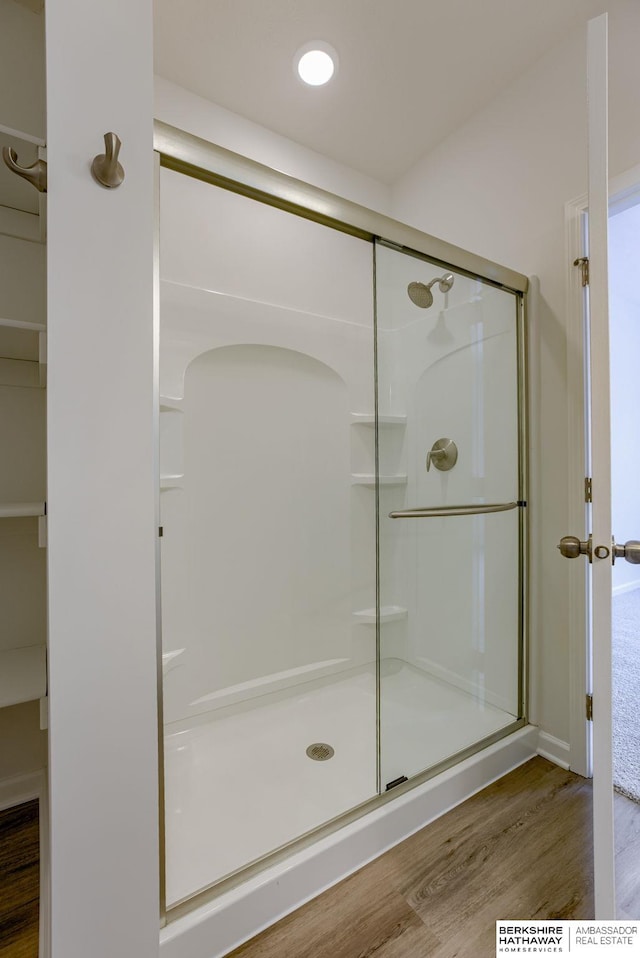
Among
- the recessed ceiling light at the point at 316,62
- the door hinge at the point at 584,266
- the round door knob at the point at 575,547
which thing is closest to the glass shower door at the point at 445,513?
the door hinge at the point at 584,266

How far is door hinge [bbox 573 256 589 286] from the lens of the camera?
5.28ft

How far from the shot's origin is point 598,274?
963mm

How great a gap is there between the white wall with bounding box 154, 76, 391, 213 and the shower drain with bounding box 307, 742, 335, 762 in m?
2.60

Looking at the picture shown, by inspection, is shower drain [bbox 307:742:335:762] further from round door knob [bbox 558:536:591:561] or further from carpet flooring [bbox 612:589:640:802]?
round door knob [bbox 558:536:591:561]

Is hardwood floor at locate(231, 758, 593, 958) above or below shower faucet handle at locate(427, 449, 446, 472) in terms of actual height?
below

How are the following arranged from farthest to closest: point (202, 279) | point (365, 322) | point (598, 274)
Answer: point (365, 322), point (202, 279), point (598, 274)

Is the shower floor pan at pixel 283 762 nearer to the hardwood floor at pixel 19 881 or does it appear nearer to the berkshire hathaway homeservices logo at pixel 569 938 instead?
the hardwood floor at pixel 19 881

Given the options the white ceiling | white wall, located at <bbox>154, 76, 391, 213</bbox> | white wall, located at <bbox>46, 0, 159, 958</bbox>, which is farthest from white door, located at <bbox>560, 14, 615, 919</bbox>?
white wall, located at <bbox>154, 76, 391, 213</bbox>

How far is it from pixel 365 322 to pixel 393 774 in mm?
1989

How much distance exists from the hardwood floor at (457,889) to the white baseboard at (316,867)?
3 centimetres

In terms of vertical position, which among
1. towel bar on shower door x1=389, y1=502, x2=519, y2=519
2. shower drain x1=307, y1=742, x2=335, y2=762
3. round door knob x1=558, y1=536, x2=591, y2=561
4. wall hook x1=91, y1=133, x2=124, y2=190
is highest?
wall hook x1=91, y1=133, x2=124, y2=190

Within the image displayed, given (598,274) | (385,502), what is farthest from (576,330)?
(385,502)

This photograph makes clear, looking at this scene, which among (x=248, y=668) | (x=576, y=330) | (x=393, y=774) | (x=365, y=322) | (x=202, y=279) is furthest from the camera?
(x=365, y=322)

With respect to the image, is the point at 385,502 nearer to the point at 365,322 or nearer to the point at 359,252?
the point at 365,322
